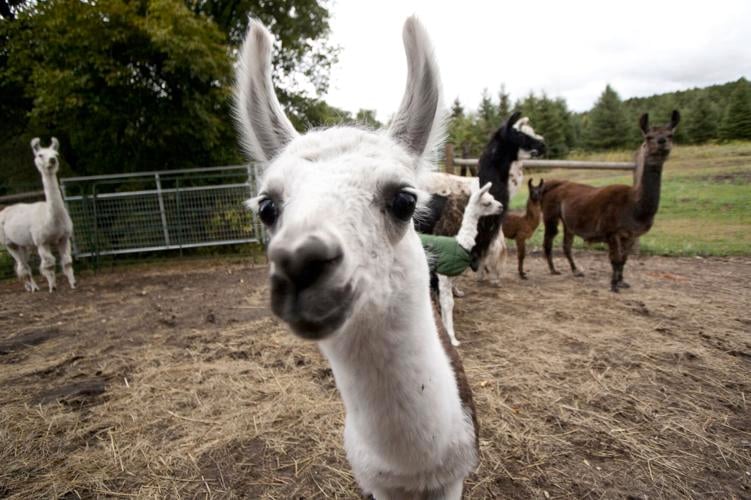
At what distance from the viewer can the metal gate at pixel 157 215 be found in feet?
29.8

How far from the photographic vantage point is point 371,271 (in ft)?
3.72

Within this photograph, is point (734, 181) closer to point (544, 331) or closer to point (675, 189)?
point (675, 189)

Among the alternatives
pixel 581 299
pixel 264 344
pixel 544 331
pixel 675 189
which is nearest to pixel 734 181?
pixel 675 189

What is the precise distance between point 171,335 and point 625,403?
4.98m

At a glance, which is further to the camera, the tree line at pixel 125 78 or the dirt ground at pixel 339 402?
the tree line at pixel 125 78

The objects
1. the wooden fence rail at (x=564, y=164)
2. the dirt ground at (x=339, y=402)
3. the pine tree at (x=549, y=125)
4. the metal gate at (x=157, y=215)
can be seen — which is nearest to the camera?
the dirt ground at (x=339, y=402)

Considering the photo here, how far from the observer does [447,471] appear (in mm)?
1535

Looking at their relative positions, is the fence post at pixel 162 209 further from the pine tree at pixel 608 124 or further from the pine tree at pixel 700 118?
the pine tree at pixel 608 124

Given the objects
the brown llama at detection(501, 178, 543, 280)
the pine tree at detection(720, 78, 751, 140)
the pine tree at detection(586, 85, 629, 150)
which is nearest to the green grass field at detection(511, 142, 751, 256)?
the brown llama at detection(501, 178, 543, 280)

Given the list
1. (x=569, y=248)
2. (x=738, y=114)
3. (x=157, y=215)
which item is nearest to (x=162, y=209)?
(x=157, y=215)

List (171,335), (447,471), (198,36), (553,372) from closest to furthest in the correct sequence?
1. (447,471)
2. (553,372)
3. (171,335)
4. (198,36)

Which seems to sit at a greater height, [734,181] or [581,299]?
[734,181]

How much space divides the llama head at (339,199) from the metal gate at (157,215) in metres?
8.04

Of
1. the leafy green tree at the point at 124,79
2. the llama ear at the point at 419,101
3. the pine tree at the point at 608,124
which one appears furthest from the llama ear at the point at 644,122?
the pine tree at the point at 608,124
